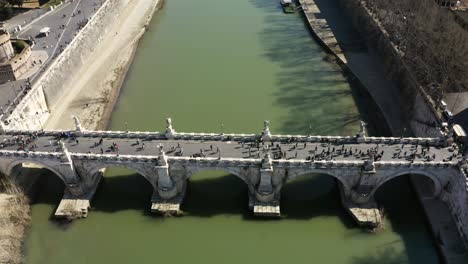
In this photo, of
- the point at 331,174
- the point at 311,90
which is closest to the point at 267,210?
the point at 331,174

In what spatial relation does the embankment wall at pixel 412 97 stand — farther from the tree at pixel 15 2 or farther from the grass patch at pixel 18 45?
the tree at pixel 15 2

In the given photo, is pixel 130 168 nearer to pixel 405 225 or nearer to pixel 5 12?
pixel 405 225

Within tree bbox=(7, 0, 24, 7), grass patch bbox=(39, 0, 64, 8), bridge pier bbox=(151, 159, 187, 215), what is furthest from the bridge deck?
tree bbox=(7, 0, 24, 7)

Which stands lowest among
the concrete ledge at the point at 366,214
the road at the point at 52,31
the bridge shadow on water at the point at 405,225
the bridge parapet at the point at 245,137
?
the bridge shadow on water at the point at 405,225

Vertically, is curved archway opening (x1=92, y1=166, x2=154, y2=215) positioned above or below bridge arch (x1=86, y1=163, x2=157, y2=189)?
below

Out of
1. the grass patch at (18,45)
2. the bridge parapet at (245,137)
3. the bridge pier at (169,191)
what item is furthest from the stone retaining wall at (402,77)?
the grass patch at (18,45)

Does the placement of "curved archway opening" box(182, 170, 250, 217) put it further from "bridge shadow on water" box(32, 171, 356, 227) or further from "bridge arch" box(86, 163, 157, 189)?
"bridge arch" box(86, 163, 157, 189)
